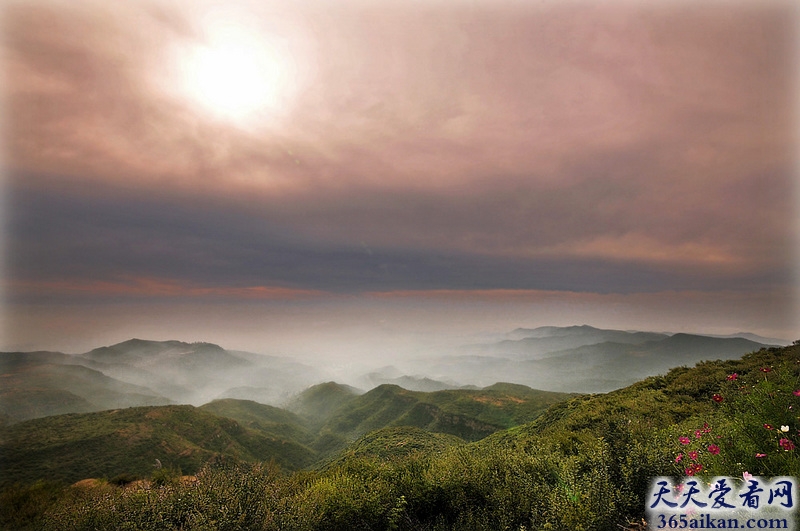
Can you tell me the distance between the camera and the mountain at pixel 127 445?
323 feet

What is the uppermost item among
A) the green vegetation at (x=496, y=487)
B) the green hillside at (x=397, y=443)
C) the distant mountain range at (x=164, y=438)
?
the green vegetation at (x=496, y=487)

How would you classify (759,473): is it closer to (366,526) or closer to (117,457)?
(366,526)

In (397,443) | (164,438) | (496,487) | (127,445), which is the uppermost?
(496,487)

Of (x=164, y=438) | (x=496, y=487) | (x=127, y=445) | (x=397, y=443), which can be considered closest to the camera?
(x=496, y=487)

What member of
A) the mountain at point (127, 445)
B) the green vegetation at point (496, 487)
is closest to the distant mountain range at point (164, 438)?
the mountain at point (127, 445)

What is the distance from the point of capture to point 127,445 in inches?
4641

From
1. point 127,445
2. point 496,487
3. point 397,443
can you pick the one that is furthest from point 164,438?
point 496,487

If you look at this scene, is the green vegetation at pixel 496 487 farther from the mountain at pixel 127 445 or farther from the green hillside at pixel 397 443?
the mountain at pixel 127 445

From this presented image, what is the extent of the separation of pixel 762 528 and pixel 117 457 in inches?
6663

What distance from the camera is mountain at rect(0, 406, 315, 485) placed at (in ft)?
323

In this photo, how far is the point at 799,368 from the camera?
15289 millimetres

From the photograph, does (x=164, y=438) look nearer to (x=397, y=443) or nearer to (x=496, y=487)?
(x=397, y=443)

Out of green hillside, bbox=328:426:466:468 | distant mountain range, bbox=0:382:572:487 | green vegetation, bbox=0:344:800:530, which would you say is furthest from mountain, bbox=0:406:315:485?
green vegetation, bbox=0:344:800:530

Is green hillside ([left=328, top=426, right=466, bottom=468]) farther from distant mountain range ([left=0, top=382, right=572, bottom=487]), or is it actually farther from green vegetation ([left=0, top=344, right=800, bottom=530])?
green vegetation ([left=0, top=344, right=800, bottom=530])
